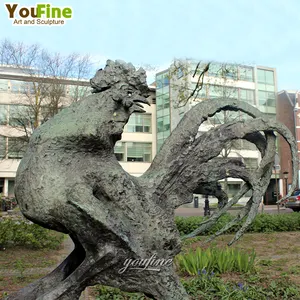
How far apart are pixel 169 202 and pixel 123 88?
1067mm

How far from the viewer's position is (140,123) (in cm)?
3222

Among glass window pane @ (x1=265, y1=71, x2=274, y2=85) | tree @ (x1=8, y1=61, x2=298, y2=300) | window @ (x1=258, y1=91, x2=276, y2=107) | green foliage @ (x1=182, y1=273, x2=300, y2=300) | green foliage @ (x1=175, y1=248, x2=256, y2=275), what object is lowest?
green foliage @ (x1=182, y1=273, x2=300, y2=300)

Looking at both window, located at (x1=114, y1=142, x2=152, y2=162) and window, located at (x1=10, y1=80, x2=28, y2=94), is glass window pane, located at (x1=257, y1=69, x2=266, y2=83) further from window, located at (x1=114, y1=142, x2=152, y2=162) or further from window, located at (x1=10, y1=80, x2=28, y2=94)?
window, located at (x1=10, y1=80, x2=28, y2=94)

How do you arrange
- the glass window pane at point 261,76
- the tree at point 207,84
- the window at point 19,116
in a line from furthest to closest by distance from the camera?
the glass window pane at point 261,76 < the window at point 19,116 < the tree at point 207,84

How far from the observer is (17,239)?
9.24m

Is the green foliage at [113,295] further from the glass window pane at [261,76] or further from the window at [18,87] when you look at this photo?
the glass window pane at [261,76]

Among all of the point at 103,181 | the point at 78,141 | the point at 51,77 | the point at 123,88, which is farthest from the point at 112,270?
the point at 51,77

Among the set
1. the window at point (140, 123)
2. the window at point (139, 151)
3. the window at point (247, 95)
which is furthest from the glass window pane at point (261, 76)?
the window at point (139, 151)

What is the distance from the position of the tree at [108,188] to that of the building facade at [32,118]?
43.4 feet

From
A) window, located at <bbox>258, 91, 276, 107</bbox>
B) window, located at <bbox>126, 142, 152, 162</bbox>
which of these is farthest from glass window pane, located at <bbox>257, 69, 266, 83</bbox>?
window, located at <bbox>126, 142, 152, 162</bbox>

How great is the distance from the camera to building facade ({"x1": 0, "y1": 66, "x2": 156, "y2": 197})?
16.9 m

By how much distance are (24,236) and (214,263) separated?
5.26m

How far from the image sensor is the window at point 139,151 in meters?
31.7

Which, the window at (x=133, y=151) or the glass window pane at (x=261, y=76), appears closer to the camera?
the glass window pane at (x=261, y=76)
